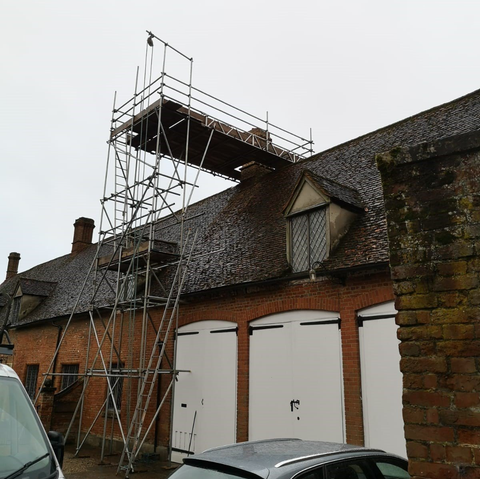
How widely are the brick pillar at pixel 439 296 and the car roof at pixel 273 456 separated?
4.54 feet

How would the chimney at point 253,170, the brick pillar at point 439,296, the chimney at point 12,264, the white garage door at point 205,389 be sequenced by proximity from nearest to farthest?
the brick pillar at point 439,296 < the white garage door at point 205,389 < the chimney at point 253,170 < the chimney at point 12,264

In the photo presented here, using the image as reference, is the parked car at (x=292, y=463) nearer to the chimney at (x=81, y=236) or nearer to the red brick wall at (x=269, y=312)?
the red brick wall at (x=269, y=312)

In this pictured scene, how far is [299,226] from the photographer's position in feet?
35.2

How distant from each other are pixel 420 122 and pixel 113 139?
9.01 m

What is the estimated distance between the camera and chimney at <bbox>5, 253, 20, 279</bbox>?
35.9 meters

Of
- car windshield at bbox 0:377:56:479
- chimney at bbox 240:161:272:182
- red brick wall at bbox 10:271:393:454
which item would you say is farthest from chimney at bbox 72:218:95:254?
car windshield at bbox 0:377:56:479

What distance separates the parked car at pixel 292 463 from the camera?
3.96 metres

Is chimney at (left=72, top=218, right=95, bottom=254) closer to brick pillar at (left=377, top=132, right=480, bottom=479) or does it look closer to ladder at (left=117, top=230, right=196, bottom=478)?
ladder at (left=117, top=230, right=196, bottom=478)

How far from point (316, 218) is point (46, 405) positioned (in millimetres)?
10436

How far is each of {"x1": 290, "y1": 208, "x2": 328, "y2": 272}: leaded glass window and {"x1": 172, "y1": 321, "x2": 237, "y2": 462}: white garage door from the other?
2.43m

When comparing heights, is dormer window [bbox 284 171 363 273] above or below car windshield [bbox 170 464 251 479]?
above

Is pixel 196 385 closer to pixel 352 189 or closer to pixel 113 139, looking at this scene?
pixel 352 189

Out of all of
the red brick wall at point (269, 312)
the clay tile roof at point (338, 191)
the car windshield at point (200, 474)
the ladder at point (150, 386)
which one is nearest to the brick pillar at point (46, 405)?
the red brick wall at point (269, 312)

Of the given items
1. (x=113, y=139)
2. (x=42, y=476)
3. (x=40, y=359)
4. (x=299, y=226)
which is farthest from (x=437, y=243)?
(x=40, y=359)
